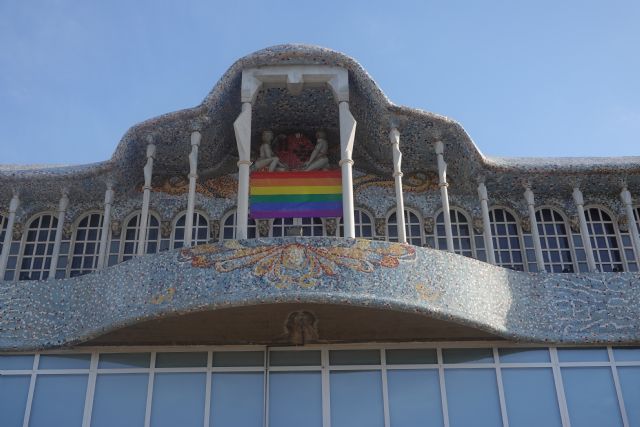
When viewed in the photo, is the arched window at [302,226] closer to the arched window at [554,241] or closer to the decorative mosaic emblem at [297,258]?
the decorative mosaic emblem at [297,258]

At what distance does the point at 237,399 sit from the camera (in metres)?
14.9

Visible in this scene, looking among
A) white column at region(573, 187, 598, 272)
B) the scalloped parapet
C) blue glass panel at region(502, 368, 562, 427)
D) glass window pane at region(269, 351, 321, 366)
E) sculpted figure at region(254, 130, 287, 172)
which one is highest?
sculpted figure at region(254, 130, 287, 172)

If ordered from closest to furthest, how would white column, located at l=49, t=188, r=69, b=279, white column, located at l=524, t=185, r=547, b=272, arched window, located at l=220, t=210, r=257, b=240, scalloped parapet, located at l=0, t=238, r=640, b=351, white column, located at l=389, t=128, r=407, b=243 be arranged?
scalloped parapet, located at l=0, t=238, r=640, b=351
white column, located at l=389, t=128, r=407, b=243
white column, located at l=524, t=185, r=547, b=272
white column, located at l=49, t=188, r=69, b=279
arched window, located at l=220, t=210, r=257, b=240

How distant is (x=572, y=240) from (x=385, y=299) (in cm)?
583

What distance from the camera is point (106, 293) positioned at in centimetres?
1501

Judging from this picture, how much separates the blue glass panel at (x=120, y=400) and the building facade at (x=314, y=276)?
37 millimetres

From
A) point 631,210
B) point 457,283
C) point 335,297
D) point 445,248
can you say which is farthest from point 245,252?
point 631,210

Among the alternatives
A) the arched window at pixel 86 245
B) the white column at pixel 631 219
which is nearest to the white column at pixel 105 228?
the arched window at pixel 86 245

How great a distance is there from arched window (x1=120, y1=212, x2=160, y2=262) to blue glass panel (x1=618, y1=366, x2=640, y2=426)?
31.8ft

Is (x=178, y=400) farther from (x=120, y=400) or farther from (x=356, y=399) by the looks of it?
(x=356, y=399)

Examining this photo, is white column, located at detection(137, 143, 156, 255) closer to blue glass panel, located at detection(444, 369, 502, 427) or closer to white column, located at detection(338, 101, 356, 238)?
white column, located at detection(338, 101, 356, 238)

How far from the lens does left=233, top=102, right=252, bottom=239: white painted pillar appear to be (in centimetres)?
1491

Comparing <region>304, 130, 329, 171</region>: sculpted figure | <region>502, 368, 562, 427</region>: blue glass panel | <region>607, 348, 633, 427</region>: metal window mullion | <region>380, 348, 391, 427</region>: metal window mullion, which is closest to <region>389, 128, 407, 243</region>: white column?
<region>304, 130, 329, 171</region>: sculpted figure

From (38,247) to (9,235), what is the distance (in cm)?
67
